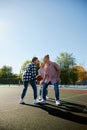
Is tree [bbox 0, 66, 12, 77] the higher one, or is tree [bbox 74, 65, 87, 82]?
tree [bbox 0, 66, 12, 77]

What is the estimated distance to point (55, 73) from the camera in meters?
9.58

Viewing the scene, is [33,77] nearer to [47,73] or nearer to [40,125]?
[47,73]

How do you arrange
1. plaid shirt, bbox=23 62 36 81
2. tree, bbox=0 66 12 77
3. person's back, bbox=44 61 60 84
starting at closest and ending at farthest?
plaid shirt, bbox=23 62 36 81, person's back, bbox=44 61 60 84, tree, bbox=0 66 12 77

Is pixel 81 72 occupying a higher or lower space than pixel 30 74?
higher

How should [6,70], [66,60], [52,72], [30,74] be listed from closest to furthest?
[30,74] → [52,72] → [66,60] → [6,70]

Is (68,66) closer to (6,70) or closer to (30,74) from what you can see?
(6,70)

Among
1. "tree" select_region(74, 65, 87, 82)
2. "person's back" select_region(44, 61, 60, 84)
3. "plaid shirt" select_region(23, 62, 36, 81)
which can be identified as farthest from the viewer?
"tree" select_region(74, 65, 87, 82)

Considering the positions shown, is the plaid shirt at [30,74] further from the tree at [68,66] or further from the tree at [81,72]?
the tree at [81,72]

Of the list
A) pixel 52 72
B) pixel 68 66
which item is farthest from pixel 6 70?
pixel 52 72

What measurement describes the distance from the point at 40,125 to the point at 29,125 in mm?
210

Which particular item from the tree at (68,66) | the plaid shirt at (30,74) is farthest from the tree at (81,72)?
the plaid shirt at (30,74)

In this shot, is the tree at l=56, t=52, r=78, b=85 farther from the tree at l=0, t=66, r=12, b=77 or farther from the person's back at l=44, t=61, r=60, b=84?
the person's back at l=44, t=61, r=60, b=84

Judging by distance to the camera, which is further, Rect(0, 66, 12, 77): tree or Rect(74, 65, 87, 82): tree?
Rect(0, 66, 12, 77): tree

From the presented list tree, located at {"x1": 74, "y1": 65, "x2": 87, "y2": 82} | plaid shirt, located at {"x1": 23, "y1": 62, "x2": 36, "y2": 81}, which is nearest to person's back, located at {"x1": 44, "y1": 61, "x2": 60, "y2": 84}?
plaid shirt, located at {"x1": 23, "y1": 62, "x2": 36, "y2": 81}
